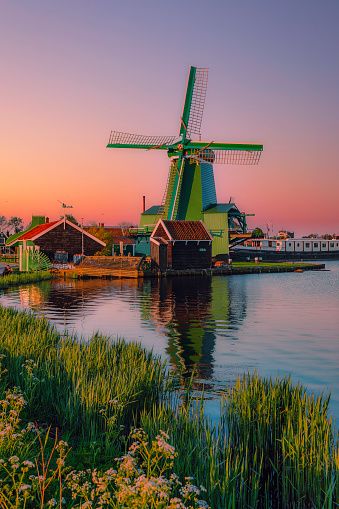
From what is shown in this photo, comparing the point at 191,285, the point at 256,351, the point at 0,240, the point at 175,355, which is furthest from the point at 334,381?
the point at 0,240

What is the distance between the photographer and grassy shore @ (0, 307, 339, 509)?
4.33 meters

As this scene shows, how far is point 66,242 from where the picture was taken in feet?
188

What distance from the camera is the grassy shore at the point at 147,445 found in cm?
433

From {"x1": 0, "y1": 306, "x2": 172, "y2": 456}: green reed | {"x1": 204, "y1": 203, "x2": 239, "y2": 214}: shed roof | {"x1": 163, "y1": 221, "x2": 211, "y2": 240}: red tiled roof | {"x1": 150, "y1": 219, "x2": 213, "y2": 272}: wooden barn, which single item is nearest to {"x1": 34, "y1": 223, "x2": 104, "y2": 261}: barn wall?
{"x1": 150, "y1": 219, "x2": 213, "y2": 272}: wooden barn

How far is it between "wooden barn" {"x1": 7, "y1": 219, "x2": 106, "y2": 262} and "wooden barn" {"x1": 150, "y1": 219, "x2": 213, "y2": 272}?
9.47m

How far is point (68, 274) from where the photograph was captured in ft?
167

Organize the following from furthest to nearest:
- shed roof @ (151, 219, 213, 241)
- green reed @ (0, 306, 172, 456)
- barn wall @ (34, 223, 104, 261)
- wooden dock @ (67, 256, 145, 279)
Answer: barn wall @ (34, 223, 104, 261)
shed roof @ (151, 219, 213, 241)
wooden dock @ (67, 256, 145, 279)
green reed @ (0, 306, 172, 456)

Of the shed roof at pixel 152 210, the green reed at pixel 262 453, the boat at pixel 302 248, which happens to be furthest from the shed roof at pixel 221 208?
the green reed at pixel 262 453

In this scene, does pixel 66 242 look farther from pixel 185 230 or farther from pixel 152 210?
pixel 152 210

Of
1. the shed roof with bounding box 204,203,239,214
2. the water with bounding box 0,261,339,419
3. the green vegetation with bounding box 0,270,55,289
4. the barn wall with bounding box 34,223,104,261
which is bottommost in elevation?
the water with bounding box 0,261,339,419

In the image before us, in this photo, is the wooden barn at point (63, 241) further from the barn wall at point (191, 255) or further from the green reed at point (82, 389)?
the green reed at point (82, 389)

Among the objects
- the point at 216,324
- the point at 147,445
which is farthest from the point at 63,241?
the point at 147,445

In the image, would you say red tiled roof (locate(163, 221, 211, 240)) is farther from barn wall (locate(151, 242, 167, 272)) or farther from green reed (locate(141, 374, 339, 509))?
green reed (locate(141, 374, 339, 509))

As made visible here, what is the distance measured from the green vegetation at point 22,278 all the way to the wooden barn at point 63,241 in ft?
27.7
